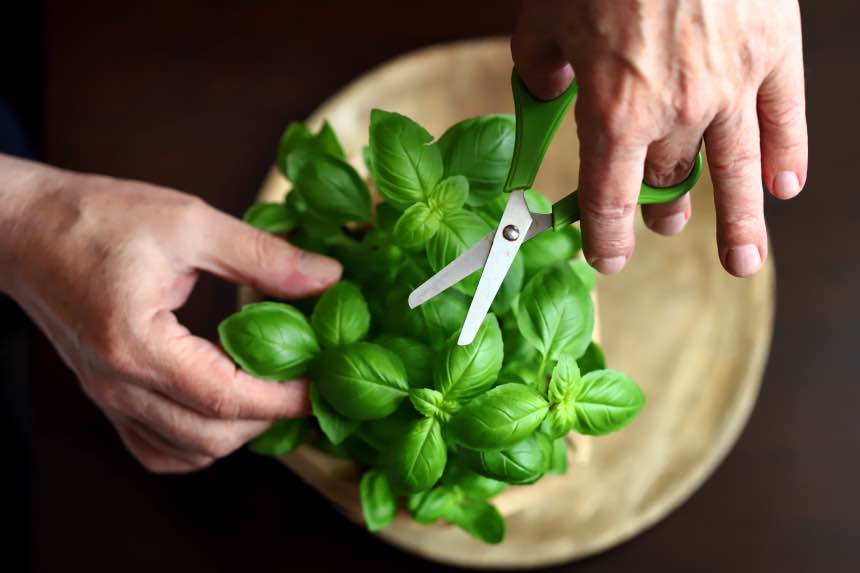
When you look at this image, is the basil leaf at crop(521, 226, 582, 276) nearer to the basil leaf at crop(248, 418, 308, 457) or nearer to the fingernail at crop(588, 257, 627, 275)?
the fingernail at crop(588, 257, 627, 275)

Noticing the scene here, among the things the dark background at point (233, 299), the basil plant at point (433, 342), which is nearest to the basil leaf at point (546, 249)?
the basil plant at point (433, 342)

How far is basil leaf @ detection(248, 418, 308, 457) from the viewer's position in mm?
772

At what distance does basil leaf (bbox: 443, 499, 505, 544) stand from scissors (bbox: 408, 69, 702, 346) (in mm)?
236

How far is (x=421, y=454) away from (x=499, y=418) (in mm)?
71

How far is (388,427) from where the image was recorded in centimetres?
68

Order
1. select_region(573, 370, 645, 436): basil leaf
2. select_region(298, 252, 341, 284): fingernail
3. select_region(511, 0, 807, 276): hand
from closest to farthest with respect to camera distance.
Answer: select_region(511, 0, 807, 276): hand < select_region(573, 370, 645, 436): basil leaf < select_region(298, 252, 341, 284): fingernail

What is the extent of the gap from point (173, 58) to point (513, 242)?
0.64 meters

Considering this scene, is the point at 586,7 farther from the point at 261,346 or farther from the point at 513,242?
the point at 261,346

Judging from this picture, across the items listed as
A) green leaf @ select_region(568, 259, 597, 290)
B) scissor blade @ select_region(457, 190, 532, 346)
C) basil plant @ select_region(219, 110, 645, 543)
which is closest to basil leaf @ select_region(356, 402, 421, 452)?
basil plant @ select_region(219, 110, 645, 543)

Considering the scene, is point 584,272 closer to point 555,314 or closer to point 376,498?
point 555,314

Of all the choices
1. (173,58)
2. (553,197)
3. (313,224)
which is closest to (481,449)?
(313,224)

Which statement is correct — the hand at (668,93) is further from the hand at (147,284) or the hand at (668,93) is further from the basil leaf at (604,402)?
the hand at (147,284)

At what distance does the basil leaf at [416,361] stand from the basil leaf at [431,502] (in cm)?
14

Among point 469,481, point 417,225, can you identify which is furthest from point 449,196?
point 469,481
